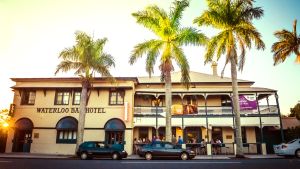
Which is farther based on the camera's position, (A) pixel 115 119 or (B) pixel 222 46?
(A) pixel 115 119

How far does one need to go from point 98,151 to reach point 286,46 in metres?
22.3

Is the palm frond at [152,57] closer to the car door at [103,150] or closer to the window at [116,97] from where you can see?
the car door at [103,150]

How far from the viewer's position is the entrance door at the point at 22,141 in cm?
2330

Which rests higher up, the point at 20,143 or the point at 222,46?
the point at 222,46

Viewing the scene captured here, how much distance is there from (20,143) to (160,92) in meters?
16.1

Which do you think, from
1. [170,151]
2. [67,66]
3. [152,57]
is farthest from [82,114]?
[170,151]

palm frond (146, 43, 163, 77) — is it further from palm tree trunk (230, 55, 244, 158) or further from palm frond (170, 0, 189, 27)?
palm tree trunk (230, 55, 244, 158)

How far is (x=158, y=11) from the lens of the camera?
18.3 m

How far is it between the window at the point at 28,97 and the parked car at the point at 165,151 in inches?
612

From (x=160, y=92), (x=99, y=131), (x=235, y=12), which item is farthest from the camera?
(x=160, y=92)

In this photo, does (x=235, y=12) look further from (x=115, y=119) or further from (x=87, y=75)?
(x=115, y=119)

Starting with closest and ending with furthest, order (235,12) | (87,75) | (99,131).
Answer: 1. (235,12)
2. (87,75)
3. (99,131)

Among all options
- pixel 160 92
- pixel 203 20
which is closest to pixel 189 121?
pixel 160 92

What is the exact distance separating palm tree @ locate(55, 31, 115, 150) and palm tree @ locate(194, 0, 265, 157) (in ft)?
31.0
